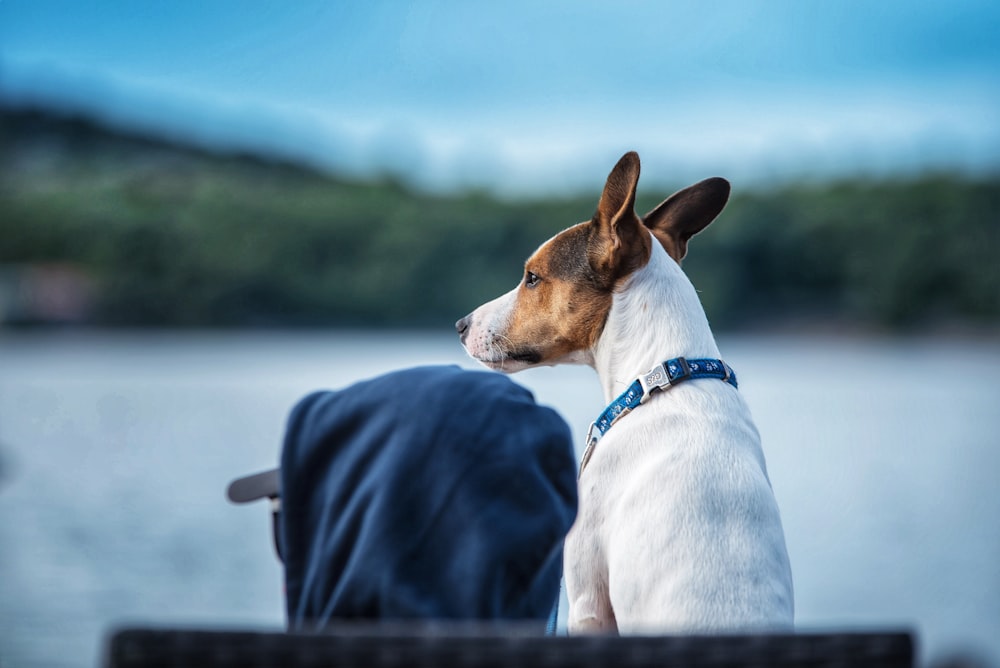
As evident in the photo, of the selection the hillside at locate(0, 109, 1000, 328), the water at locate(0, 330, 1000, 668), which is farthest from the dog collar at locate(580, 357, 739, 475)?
the hillside at locate(0, 109, 1000, 328)

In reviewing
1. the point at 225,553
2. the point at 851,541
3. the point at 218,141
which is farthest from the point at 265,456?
the point at 218,141

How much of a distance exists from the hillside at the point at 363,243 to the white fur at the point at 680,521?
26.8 meters

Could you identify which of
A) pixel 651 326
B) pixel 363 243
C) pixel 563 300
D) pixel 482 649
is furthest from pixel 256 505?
pixel 363 243

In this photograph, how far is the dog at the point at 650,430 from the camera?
187cm

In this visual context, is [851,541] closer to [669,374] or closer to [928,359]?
[669,374]

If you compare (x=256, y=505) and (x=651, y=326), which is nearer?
(x=651, y=326)

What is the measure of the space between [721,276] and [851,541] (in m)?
19.7

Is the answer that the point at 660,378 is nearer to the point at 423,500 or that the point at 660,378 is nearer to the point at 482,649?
the point at 423,500

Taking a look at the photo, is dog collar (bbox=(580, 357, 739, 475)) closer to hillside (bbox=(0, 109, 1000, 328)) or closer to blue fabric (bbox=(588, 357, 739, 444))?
blue fabric (bbox=(588, 357, 739, 444))

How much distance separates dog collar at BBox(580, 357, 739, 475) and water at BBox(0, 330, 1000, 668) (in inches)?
21.1

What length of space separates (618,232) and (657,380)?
1.12 feet

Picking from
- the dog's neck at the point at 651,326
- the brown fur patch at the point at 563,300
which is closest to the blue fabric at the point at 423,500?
the dog's neck at the point at 651,326

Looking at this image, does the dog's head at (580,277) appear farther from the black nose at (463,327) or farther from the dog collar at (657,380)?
the dog collar at (657,380)

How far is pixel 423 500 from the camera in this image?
4.43 ft
